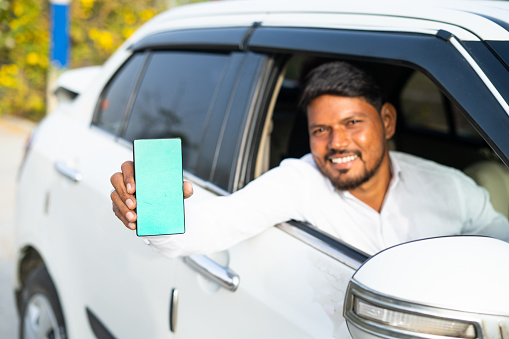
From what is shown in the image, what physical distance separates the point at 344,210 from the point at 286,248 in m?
0.35

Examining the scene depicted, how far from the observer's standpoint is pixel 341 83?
200cm

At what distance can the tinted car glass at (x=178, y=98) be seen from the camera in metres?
2.12

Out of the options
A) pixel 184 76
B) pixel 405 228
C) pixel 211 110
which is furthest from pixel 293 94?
pixel 405 228

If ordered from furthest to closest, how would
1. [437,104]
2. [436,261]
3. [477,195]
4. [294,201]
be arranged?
[437,104]
[477,195]
[294,201]
[436,261]

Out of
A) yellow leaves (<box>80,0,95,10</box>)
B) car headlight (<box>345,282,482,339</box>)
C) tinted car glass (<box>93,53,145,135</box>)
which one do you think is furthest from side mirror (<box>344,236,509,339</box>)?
yellow leaves (<box>80,0,95,10</box>)

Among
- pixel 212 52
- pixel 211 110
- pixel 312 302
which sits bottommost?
pixel 312 302

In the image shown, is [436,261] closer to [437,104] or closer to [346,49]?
[346,49]

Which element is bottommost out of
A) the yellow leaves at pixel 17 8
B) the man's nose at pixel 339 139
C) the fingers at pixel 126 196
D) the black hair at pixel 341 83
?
the fingers at pixel 126 196

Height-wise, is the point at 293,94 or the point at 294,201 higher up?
the point at 293,94

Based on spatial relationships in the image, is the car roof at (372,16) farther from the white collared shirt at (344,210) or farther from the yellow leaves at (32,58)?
the yellow leaves at (32,58)

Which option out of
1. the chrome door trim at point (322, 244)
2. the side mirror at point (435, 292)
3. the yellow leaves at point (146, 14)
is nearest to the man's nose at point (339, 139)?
the chrome door trim at point (322, 244)

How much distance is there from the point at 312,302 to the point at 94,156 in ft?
4.42

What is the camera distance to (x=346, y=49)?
162 centimetres

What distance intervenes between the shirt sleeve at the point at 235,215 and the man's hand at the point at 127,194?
6.5 inches
